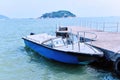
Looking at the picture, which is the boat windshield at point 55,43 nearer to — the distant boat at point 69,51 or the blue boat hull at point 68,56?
the distant boat at point 69,51

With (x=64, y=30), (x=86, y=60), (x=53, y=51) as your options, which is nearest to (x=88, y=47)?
(x=86, y=60)

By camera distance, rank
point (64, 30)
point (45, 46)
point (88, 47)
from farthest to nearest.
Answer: point (64, 30), point (45, 46), point (88, 47)

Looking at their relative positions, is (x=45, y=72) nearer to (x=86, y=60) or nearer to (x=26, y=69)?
(x=26, y=69)

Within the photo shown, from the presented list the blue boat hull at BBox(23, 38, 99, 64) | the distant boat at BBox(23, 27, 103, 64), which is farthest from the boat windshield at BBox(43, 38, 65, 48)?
the blue boat hull at BBox(23, 38, 99, 64)

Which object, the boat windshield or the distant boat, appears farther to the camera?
the boat windshield

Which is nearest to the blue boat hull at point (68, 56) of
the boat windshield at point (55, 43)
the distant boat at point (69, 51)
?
the distant boat at point (69, 51)

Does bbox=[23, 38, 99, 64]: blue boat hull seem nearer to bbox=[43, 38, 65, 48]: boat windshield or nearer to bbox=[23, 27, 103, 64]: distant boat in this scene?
bbox=[23, 27, 103, 64]: distant boat

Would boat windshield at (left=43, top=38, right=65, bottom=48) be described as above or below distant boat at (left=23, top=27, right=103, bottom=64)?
above

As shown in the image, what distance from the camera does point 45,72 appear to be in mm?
14070

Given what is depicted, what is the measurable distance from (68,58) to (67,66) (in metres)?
0.77

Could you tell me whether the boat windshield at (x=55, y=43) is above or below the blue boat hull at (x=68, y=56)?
above

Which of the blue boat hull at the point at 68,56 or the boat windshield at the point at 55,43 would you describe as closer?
the blue boat hull at the point at 68,56

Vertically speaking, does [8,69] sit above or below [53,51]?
below

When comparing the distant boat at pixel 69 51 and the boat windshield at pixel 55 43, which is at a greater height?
the boat windshield at pixel 55 43
